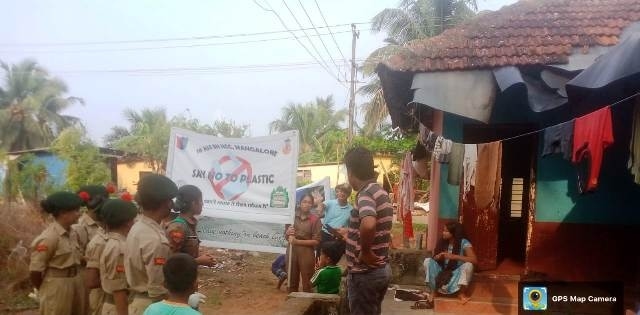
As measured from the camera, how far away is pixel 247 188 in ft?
21.9

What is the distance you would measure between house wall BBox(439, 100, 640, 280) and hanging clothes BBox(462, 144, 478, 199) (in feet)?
2.74

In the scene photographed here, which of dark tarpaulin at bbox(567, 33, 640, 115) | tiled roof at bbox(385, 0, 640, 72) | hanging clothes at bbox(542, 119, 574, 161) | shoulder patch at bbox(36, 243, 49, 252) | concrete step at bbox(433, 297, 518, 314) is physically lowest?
concrete step at bbox(433, 297, 518, 314)

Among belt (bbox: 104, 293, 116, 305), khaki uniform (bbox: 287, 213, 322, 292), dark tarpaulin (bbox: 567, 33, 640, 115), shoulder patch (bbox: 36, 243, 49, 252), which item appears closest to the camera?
belt (bbox: 104, 293, 116, 305)

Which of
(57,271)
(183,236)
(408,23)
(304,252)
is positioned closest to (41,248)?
(57,271)

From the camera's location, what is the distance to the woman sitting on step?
6.62m

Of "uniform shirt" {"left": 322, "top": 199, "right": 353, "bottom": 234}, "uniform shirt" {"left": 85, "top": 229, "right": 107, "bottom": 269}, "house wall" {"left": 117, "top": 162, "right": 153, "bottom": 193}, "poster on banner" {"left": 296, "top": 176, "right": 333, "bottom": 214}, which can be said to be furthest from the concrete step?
"house wall" {"left": 117, "top": 162, "right": 153, "bottom": 193}

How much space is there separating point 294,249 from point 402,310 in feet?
5.25

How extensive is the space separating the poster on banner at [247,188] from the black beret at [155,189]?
3382mm

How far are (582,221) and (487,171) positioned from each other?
5.79 ft

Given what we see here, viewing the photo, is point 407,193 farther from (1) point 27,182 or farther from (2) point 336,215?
(1) point 27,182

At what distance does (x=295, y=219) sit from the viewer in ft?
23.8

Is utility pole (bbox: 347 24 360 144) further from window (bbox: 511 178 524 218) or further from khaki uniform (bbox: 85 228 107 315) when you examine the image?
khaki uniform (bbox: 85 228 107 315)

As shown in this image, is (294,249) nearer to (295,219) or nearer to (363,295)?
(295,219)

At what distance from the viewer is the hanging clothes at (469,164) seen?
6.18 m
